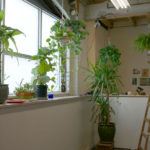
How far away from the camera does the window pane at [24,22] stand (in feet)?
10.9

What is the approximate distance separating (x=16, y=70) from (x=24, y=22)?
771 mm

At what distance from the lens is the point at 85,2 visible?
214 inches

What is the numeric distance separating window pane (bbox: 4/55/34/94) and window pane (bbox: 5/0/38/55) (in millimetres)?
173

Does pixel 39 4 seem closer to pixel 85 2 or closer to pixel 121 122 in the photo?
pixel 85 2

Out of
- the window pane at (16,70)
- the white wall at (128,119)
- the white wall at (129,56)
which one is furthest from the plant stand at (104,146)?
the white wall at (129,56)

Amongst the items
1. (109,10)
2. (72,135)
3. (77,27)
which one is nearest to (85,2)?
(109,10)

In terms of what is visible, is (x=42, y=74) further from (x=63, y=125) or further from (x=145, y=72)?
(x=145, y=72)

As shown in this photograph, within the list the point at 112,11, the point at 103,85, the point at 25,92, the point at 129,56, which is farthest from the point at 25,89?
the point at 129,56

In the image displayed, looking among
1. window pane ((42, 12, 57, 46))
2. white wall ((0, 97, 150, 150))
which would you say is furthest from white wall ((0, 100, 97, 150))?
window pane ((42, 12, 57, 46))

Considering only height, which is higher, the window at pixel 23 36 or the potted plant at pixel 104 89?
the window at pixel 23 36

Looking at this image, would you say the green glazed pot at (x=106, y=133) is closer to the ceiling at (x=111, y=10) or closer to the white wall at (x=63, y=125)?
the white wall at (x=63, y=125)

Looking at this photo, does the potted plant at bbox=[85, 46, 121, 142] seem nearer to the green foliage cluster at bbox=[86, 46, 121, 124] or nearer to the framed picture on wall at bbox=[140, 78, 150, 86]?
the green foliage cluster at bbox=[86, 46, 121, 124]

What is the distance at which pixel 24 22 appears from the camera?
11.9ft

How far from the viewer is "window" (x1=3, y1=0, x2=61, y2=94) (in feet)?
10.7
